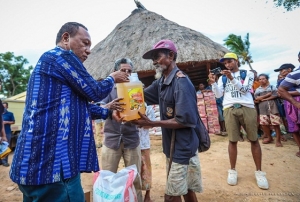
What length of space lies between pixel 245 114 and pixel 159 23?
7095mm

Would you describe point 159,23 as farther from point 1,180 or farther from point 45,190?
point 45,190

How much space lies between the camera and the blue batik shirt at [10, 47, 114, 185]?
1129mm

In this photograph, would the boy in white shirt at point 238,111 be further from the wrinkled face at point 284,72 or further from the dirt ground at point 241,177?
the wrinkled face at point 284,72

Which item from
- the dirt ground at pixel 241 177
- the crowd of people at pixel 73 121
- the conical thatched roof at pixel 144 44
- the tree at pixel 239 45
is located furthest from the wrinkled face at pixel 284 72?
the tree at pixel 239 45

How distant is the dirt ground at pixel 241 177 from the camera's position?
2.81m

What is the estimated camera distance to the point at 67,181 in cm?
118

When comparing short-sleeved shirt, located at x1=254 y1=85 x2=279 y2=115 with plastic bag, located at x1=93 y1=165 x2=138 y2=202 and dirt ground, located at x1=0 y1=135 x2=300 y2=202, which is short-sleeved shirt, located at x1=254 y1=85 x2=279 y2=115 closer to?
dirt ground, located at x1=0 y1=135 x2=300 y2=202

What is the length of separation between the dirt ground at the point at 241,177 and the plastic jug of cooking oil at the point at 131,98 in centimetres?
186

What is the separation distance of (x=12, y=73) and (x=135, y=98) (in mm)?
26956

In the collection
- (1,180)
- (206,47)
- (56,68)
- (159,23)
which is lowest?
(1,180)

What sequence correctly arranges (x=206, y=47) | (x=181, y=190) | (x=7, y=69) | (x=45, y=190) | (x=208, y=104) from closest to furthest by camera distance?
1. (x=45, y=190)
2. (x=181, y=190)
3. (x=208, y=104)
4. (x=206, y=47)
5. (x=7, y=69)

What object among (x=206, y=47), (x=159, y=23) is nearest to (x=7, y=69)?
(x=159, y=23)

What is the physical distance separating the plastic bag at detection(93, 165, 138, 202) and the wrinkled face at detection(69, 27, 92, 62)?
1.21 meters

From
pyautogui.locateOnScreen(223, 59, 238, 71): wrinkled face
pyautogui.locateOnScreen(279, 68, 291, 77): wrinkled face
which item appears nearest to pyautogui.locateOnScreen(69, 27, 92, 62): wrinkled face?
pyautogui.locateOnScreen(223, 59, 238, 71): wrinkled face
